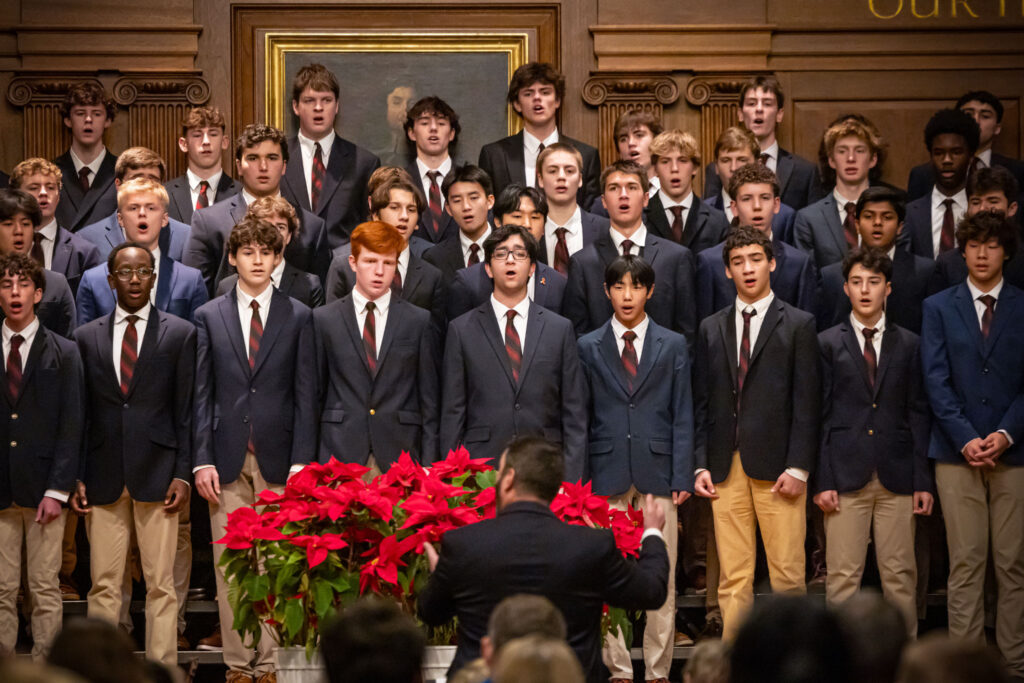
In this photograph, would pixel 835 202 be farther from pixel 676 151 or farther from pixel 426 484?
pixel 426 484

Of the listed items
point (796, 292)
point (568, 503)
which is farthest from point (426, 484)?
point (796, 292)

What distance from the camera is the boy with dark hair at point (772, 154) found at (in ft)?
24.5

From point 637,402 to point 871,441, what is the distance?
1026mm

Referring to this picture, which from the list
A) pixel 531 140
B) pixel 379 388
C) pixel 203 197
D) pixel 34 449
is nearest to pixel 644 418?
pixel 379 388

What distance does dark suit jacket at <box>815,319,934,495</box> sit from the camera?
5.90 metres

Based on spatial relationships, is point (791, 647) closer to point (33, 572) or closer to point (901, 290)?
point (33, 572)

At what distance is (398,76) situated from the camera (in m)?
8.52

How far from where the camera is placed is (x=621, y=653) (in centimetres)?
548

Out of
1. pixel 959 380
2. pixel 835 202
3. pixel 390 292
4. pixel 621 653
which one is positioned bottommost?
pixel 621 653

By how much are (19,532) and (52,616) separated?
1.28 ft

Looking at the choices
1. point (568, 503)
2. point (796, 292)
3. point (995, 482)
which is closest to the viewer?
point (568, 503)

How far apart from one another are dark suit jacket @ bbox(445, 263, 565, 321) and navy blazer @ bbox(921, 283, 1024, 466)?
5.36ft

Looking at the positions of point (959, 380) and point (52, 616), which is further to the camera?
point (959, 380)

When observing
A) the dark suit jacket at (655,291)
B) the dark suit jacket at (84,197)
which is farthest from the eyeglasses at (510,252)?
the dark suit jacket at (84,197)
